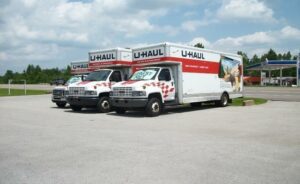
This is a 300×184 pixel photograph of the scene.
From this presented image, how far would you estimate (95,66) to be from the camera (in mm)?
19797

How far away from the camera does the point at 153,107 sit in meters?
15.1

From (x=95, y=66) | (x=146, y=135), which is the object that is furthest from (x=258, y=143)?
(x=95, y=66)

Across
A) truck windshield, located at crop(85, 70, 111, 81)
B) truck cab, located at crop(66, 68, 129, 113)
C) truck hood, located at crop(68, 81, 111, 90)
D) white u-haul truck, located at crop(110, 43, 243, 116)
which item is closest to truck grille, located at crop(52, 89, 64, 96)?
truck cab, located at crop(66, 68, 129, 113)

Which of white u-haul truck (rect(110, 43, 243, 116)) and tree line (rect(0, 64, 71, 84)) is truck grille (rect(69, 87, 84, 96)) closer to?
white u-haul truck (rect(110, 43, 243, 116))

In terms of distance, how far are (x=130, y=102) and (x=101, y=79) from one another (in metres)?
3.19

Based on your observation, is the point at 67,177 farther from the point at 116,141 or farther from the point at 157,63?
the point at 157,63

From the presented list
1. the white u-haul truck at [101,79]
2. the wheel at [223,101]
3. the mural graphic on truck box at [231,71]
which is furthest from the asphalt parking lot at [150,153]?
the mural graphic on truck box at [231,71]

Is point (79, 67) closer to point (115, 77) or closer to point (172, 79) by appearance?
point (115, 77)

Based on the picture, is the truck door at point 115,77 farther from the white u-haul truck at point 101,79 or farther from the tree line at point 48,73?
the tree line at point 48,73

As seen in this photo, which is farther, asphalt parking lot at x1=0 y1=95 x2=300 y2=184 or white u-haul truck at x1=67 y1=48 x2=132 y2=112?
white u-haul truck at x1=67 y1=48 x2=132 y2=112

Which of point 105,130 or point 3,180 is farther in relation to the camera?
point 105,130

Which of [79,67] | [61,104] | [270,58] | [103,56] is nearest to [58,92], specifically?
[61,104]

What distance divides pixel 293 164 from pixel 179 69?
34.6 feet

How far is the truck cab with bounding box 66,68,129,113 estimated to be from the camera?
16.7 m
